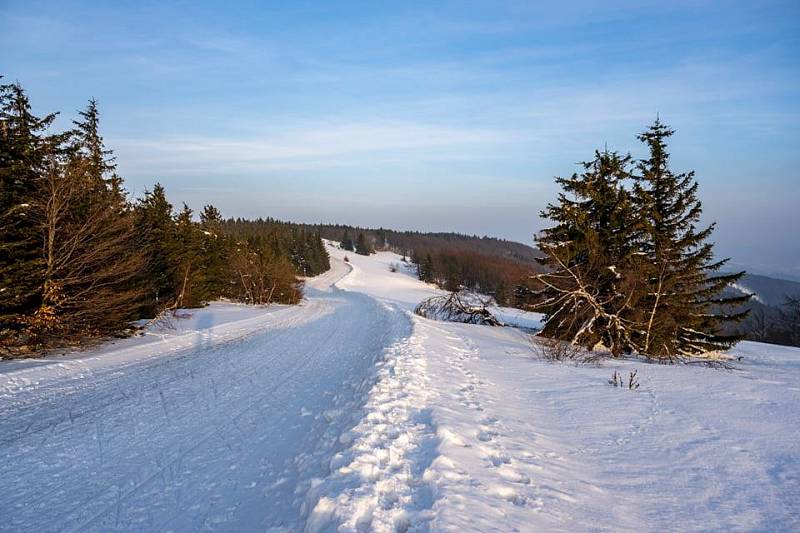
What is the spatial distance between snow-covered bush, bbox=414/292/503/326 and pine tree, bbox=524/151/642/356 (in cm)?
429

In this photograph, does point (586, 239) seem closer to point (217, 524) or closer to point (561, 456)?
point (561, 456)

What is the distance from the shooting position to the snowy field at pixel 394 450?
358cm

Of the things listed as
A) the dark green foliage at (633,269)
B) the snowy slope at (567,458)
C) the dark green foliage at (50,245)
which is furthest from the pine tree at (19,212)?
the dark green foliage at (633,269)

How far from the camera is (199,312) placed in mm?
25391

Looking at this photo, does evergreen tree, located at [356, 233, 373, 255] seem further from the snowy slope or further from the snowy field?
the snowy slope

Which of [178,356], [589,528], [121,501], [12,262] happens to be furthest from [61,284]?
[589,528]

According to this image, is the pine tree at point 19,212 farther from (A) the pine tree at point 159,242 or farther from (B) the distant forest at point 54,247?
(A) the pine tree at point 159,242

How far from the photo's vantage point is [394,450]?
4602 mm

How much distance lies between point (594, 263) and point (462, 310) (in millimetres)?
8010

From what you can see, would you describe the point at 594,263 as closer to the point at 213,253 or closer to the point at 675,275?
the point at 675,275

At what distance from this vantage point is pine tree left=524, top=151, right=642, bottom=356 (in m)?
15.2

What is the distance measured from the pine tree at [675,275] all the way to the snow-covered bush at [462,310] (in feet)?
25.3

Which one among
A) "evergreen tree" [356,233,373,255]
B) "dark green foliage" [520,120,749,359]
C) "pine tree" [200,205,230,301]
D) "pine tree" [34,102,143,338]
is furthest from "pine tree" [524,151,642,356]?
"evergreen tree" [356,233,373,255]

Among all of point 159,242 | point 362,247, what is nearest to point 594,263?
point 159,242
